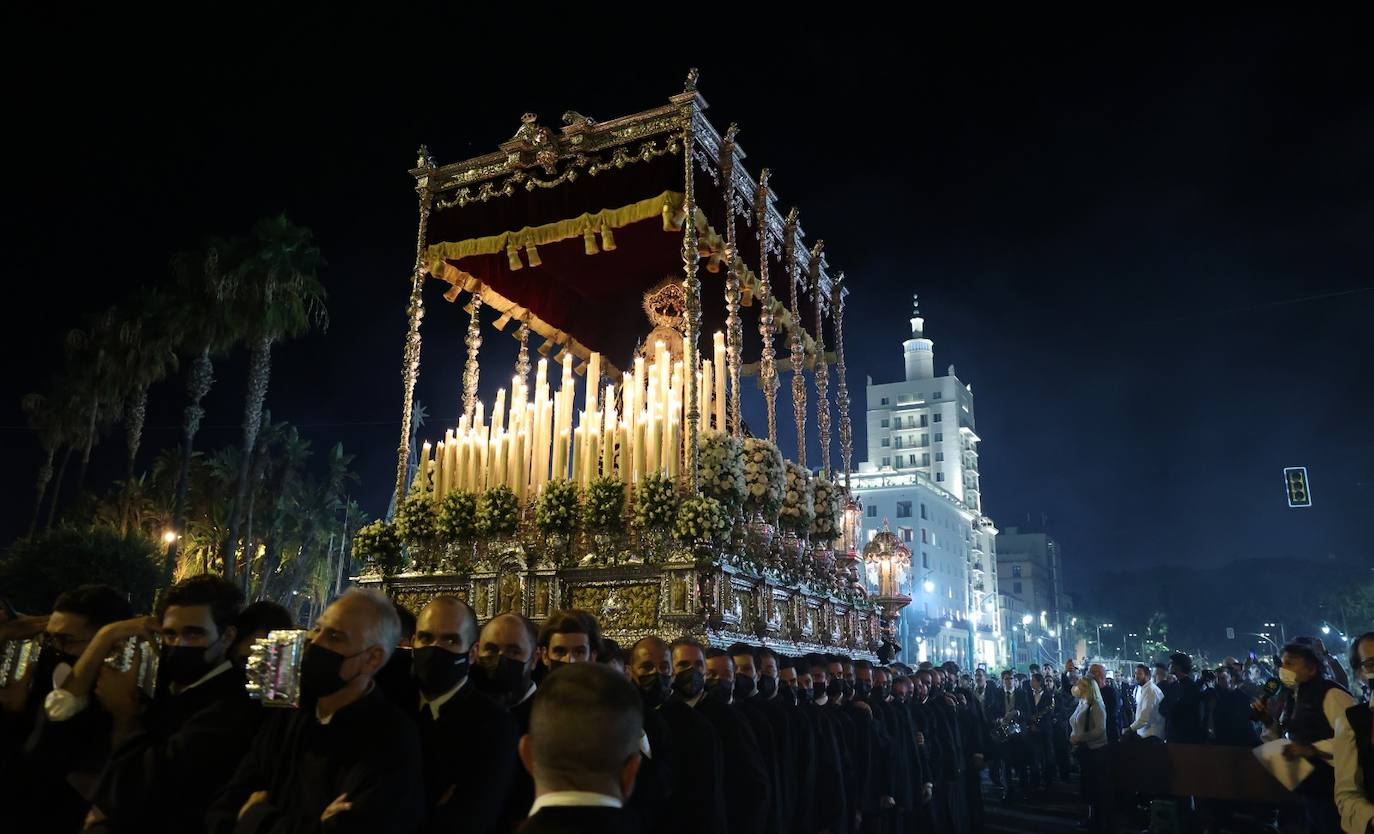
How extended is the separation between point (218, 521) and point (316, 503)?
6.33 metres

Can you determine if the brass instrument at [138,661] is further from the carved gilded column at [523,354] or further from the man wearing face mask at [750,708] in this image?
the carved gilded column at [523,354]

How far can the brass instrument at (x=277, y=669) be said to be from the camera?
302cm

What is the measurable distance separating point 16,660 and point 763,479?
25.2ft

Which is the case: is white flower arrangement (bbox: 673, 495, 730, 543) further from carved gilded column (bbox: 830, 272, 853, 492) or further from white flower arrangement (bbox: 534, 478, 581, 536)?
carved gilded column (bbox: 830, 272, 853, 492)

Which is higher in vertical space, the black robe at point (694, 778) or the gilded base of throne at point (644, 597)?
the gilded base of throne at point (644, 597)

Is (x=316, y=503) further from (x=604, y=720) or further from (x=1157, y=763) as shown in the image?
(x=604, y=720)

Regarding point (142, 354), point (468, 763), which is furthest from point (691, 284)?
point (142, 354)

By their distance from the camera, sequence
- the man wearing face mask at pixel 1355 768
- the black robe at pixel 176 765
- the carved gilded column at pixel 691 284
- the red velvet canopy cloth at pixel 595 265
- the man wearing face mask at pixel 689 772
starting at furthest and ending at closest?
the red velvet canopy cloth at pixel 595 265
the carved gilded column at pixel 691 284
the man wearing face mask at pixel 1355 768
the man wearing face mask at pixel 689 772
the black robe at pixel 176 765

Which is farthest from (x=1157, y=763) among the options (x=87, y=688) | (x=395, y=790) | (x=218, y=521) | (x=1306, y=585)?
(x=1306, y=585)

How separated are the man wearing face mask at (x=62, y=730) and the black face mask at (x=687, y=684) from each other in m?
2.78

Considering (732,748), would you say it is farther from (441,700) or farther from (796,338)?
(796,338)

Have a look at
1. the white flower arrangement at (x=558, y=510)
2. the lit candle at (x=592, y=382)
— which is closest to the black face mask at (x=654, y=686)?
the white flower arrangement at (x=558, y=510)

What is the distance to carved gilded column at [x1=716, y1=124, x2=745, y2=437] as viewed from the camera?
35.7 ft

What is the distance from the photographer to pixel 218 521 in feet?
107
